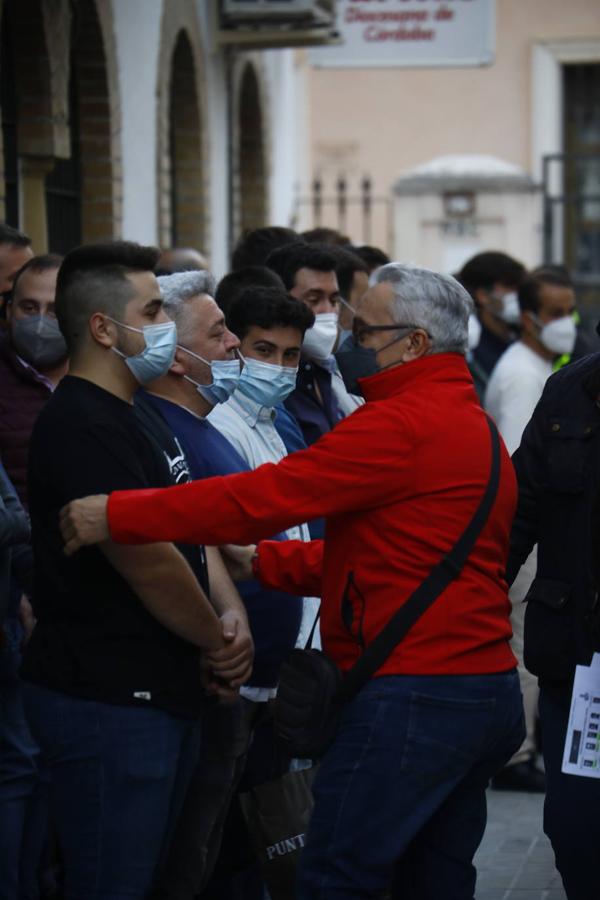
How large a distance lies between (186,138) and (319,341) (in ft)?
22.6

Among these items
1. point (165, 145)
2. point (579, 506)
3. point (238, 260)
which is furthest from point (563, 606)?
point (165, 145)

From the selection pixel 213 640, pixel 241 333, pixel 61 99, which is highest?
pixel 61 99

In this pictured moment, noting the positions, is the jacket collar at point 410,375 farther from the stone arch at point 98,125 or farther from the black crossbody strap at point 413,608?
the stone arch at point 98,125

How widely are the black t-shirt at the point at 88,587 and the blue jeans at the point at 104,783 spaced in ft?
0.14

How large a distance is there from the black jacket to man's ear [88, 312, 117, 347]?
3.82 feet

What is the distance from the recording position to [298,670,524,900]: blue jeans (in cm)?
425

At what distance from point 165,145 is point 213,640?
7591 millimetres

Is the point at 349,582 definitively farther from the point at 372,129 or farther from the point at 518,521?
the point at 372,129

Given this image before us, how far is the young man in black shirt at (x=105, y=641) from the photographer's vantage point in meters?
4.28

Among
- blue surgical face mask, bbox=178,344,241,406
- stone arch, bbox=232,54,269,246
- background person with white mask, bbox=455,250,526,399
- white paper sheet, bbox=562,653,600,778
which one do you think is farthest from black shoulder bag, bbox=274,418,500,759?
stone arch, bbox=232,54,269,246

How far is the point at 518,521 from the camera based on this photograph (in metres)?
4.85

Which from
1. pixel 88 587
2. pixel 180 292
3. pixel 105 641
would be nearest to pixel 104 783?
pixel 105 641

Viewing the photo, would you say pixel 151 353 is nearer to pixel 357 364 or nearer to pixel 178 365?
pixel 357 364

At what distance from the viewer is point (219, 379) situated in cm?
531
